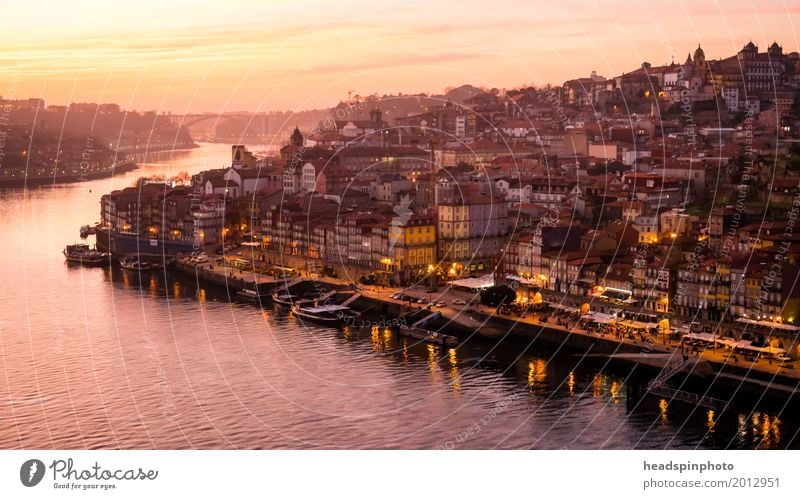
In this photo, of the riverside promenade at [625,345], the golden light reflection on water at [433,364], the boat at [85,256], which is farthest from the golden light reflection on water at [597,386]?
the boat at [85,256]

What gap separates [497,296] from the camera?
9.41 m

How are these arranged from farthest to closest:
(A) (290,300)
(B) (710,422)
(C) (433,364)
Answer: (A) (290,300) → (C) (433,364) → (B) (710,422)

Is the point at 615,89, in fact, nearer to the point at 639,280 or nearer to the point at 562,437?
the point at 639,280

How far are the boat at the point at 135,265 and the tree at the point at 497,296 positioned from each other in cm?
430

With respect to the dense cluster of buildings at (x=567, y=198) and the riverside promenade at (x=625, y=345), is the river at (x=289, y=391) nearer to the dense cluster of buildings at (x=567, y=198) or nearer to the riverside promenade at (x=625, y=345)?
the riverside promenade at (x=625, y=345)

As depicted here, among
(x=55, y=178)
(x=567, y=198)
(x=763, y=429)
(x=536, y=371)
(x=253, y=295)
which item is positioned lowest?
(x=763, y=429)

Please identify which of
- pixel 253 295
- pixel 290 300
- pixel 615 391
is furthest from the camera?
pixel 253 295

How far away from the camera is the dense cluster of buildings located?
9219 mm

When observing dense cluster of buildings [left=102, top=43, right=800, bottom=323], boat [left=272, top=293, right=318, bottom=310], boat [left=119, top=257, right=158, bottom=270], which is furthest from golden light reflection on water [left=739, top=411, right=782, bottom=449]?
boat [left=119, top=257, right=158, bottom=270]

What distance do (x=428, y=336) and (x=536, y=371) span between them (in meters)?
1.17

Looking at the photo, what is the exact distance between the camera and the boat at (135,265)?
12523 mm

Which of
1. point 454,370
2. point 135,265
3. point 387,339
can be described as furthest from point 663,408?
point 135,265

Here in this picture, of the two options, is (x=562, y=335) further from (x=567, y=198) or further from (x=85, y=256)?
(x=85, y=256)

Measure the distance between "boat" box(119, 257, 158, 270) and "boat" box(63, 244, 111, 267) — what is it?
0.22 metres
